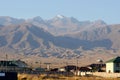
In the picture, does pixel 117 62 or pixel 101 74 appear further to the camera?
pixel 117 62

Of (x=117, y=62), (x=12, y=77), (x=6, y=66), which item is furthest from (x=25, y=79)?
(x=6, y=66)

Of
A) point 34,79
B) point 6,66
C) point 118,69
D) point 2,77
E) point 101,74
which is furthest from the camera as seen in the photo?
point 6,66

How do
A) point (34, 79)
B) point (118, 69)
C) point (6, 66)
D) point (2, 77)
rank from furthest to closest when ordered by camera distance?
1. point (6, 66)
2. point (118, 69)
3. point (34, 79)
4. point (2, 77)

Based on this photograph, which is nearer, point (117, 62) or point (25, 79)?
point (25, 79)

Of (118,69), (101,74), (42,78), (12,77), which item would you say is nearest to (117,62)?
(118,69)

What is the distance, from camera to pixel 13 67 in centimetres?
14075

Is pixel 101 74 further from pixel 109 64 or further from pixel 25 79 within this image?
pixel 25 79

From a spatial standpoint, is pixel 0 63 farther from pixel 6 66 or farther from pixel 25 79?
pixel 25 79

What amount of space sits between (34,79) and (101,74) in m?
29.1

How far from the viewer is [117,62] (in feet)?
405

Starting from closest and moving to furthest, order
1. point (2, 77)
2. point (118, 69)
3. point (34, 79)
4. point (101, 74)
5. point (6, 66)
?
point (2, 77) < point (34, 79) < point (101, 74) < point (118, 69) < point (6, 66)

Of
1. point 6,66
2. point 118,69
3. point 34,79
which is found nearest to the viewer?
point 34,79

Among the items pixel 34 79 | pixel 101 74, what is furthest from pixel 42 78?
pixel 101 74

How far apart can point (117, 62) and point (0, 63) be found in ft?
127
